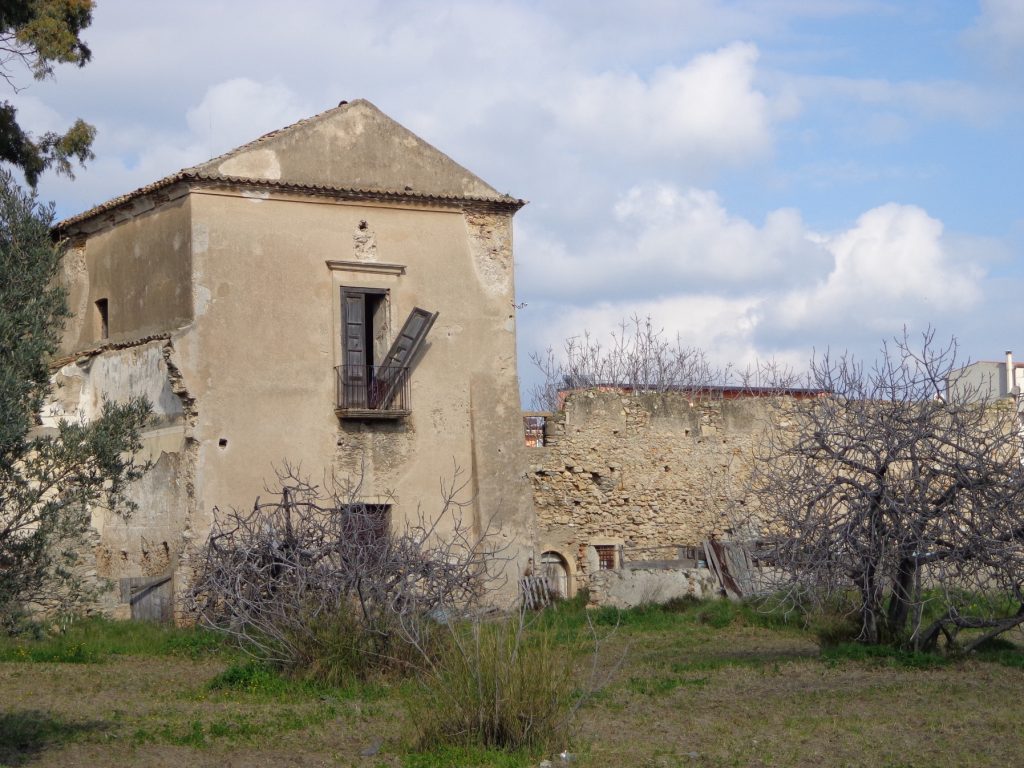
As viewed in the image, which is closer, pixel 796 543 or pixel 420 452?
pixel 796 543

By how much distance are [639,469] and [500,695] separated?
13.3 meters

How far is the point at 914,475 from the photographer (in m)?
12.5

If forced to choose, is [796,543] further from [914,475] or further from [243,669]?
[243,669]

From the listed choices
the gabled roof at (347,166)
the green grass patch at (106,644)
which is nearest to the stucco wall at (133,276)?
the gabled roof at (347,166)

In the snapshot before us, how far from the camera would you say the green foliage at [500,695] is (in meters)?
8.51

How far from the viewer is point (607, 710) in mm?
10844

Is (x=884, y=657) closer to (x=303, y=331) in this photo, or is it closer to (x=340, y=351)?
(x=340, y=351)

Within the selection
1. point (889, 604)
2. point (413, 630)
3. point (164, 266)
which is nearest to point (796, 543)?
point (889, 604)

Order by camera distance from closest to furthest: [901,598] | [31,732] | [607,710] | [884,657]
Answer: [31,732] → [607,710] → [901,598] → [884,657]

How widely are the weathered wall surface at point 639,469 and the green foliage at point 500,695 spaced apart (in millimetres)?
11792

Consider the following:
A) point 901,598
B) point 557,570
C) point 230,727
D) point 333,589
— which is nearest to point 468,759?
point 230,727

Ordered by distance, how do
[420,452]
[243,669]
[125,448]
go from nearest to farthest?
[125,448], [243,669], [420,452]

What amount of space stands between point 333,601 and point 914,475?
18.6 feet

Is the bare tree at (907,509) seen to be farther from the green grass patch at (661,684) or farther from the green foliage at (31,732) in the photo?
the green foliage at (31,732)
